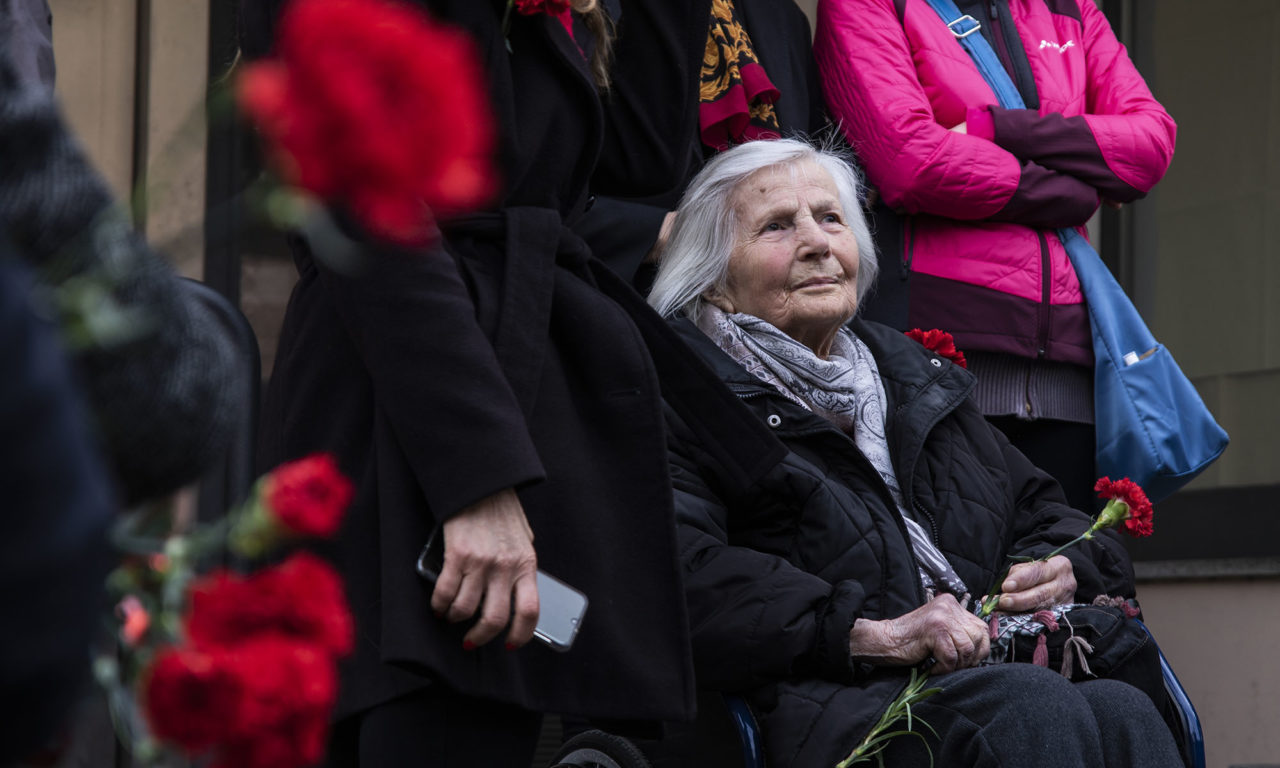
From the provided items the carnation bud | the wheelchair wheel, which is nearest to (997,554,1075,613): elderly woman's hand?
the carnation bud

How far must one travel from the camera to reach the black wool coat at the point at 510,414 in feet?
5.33

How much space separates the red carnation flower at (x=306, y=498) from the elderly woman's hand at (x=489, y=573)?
87 centimetres

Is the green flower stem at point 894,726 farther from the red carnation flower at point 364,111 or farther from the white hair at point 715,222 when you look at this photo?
the red carnation flower at point 364,111

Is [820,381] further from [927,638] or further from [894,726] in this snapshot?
[894,726]

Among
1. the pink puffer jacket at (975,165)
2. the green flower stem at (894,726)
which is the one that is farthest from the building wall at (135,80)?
the green flower stem at (894,726)

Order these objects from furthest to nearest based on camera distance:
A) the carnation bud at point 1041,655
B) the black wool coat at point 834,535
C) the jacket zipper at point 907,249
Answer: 1. the jacket zipper at point 907,249
2. the carnation bud at point 1041,655
3. the black wool coat at point 834,535

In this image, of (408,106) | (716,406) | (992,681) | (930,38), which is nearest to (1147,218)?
(930,38)

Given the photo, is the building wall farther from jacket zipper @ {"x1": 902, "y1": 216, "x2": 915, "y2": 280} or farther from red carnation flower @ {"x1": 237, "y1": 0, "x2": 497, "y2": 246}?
red carnation flower @ {"x1": 237, "y1": 0, "x2": 497, "y2": 246}

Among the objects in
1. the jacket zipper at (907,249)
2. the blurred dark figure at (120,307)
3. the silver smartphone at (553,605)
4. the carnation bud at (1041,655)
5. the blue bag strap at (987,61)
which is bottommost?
the carnation bud at (1041,655)

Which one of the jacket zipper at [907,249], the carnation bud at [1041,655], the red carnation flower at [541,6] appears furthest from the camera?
the jacket zipper at [907,249]

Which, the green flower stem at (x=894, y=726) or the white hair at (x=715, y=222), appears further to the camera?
the white hair at (x=715, y=222)

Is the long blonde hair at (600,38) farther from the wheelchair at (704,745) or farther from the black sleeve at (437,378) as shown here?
the wheelchair at (704,745)

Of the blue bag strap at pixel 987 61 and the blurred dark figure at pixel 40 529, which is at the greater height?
the blurred dark figure at pixel 40 529

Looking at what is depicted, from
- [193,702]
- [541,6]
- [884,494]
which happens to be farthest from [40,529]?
[884,494]
